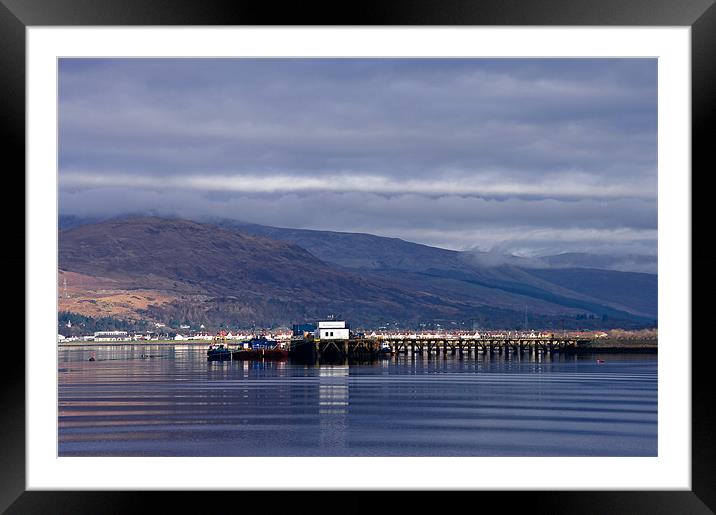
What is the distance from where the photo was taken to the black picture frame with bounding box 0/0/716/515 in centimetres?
397

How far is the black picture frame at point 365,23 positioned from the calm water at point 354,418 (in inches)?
291

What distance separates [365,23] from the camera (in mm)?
3975

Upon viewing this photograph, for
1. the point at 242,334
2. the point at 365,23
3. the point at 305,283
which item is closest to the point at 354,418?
the point at 365,23

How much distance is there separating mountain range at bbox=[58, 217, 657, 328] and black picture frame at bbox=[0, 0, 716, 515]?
79.4 m

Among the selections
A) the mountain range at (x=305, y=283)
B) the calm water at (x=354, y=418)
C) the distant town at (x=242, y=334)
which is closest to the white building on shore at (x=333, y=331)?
the calm water at (x=354, y=418)

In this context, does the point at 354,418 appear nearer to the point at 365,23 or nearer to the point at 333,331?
the point at 365,23

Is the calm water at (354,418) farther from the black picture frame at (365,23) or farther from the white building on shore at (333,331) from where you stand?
the white building on shore at (333,331)

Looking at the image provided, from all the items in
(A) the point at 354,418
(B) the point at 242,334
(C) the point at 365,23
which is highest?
(C) the point at 365,23

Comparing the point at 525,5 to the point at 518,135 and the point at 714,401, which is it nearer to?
the point at 714,401

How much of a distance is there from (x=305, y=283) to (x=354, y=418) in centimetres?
7791

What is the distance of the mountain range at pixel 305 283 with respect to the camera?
85375 mm

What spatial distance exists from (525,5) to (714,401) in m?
1.79

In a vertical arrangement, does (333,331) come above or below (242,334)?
above

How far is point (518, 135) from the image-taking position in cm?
8694
